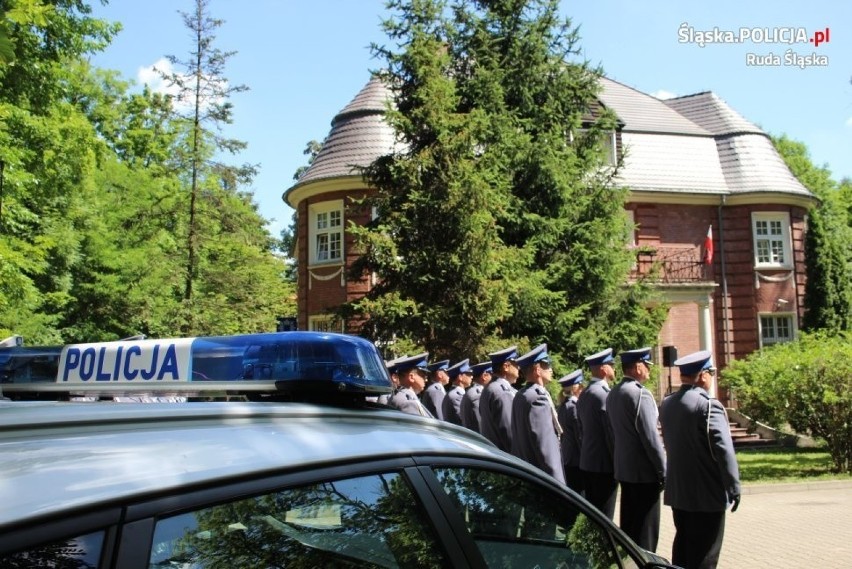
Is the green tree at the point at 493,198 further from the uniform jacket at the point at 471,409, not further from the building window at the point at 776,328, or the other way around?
the building window at the point at 776,328

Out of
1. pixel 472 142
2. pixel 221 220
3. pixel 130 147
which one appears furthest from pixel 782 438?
pixel 130 147

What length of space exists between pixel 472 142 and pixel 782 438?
41.5ft

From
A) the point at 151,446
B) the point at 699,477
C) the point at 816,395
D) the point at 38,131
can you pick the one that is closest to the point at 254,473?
the point at 151,446

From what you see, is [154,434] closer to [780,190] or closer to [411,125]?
[411,125]

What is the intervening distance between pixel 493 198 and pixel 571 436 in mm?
7226

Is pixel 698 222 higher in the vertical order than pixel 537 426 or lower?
higher

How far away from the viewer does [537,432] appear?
803 cm

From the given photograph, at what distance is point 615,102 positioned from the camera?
103 feet

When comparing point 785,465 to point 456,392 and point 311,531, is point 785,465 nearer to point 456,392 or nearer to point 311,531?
point 456,392

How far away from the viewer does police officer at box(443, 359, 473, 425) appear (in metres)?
11.6

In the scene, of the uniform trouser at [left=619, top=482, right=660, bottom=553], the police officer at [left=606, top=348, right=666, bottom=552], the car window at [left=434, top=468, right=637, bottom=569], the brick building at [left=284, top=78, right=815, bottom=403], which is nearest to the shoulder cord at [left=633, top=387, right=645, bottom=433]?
the police officer at [left=606, top=348, right=666, bottom=552]

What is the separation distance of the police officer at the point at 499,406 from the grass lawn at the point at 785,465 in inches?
262

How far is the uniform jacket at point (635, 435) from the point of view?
271 inches

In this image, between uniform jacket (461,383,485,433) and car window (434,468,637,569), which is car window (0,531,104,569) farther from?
uniform jacket (461,383,485,433)
